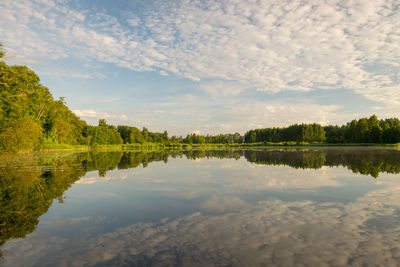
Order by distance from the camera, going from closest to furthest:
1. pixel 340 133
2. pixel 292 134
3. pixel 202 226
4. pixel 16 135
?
pixel 202 226 → pixel 16 135 → pixel 340 133 → pixel 292 134

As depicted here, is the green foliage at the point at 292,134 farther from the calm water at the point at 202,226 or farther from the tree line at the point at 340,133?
the calm water at the point at 202,226

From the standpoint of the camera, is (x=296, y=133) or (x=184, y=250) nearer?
(x=184, y=250)

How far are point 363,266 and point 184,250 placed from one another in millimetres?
3274

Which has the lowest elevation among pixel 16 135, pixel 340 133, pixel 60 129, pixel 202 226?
pixel 202 226

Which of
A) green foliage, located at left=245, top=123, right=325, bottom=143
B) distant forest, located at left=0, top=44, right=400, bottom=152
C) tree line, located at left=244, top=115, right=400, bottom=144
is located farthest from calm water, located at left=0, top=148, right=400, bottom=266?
green foliage, located at left=245, top=123, right=325, bottom=143

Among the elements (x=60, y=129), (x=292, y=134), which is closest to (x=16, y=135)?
(x=60, y=129)

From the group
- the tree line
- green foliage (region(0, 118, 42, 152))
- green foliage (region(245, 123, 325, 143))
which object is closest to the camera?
green foliage (region(0, 118, 42, 152))

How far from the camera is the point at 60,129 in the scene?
237 feet

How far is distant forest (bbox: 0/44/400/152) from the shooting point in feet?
114

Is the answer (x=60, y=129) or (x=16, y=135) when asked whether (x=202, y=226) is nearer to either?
(x=16, y=135)

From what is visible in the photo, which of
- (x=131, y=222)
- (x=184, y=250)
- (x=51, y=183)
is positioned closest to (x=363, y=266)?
(x=184, y=250)

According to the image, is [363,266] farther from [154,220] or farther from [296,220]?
[154,220]

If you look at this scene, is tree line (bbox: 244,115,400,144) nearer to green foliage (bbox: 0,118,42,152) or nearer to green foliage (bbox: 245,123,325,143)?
green foliage (bbox: 245,123,325,143)

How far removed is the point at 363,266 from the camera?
397 cm
